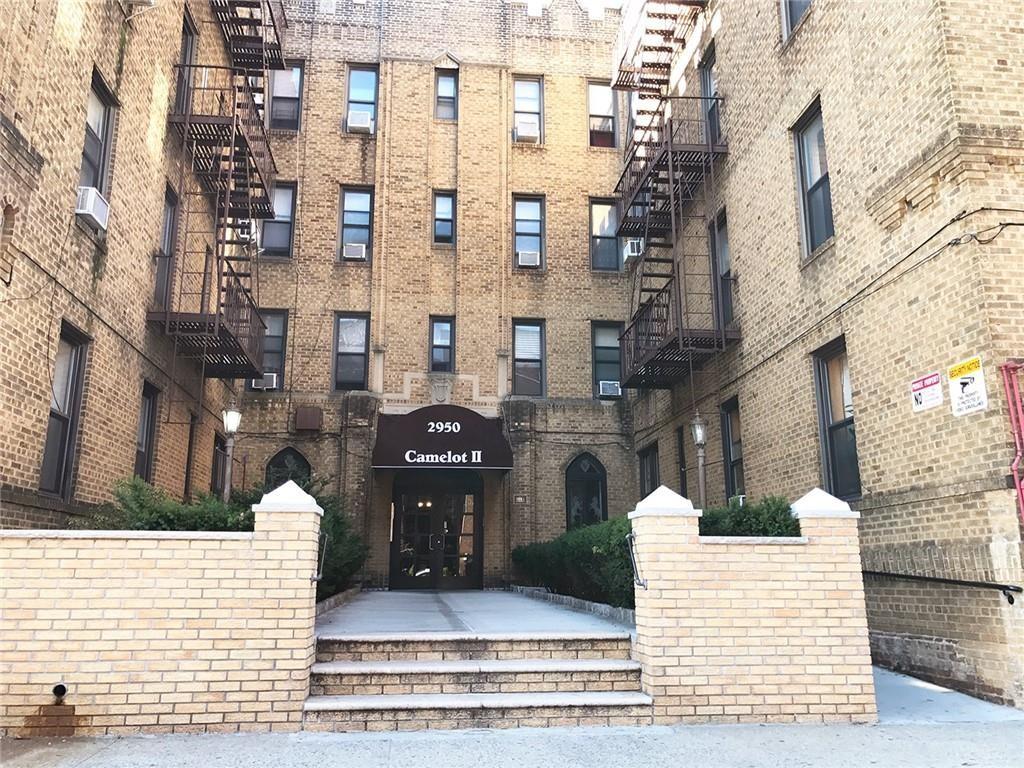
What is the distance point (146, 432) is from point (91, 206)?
3835 millimetres

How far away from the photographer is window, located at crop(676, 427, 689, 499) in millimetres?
15016

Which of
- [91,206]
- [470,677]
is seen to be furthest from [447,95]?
[470,677]

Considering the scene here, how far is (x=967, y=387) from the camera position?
7434 millimetres

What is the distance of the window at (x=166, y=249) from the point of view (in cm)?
1210

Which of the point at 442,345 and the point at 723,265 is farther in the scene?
the point at 442,345

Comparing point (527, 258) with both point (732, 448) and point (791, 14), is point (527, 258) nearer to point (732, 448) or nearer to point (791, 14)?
point (732, 448)

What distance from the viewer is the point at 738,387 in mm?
12891

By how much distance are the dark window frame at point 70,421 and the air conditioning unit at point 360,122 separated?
1057 centimetres

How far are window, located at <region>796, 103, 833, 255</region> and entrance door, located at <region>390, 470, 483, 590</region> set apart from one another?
9.51 metres

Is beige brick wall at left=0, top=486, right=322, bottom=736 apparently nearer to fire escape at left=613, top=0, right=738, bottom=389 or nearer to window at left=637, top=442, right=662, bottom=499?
fire escape at left=613, top=0, right=738, bottom=389

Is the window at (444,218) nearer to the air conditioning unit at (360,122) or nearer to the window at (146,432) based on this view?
the air conditioning unit at (360,122)

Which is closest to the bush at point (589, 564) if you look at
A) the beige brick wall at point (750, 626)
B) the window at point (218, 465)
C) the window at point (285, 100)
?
the beige brick wall at point (750, 626)

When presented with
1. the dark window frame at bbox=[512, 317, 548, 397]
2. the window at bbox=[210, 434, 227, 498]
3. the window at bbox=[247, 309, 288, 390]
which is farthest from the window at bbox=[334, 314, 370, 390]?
the dark window frame at bbox=[512, 317, 548, 397]

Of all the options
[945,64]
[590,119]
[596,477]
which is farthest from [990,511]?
[590,119]
